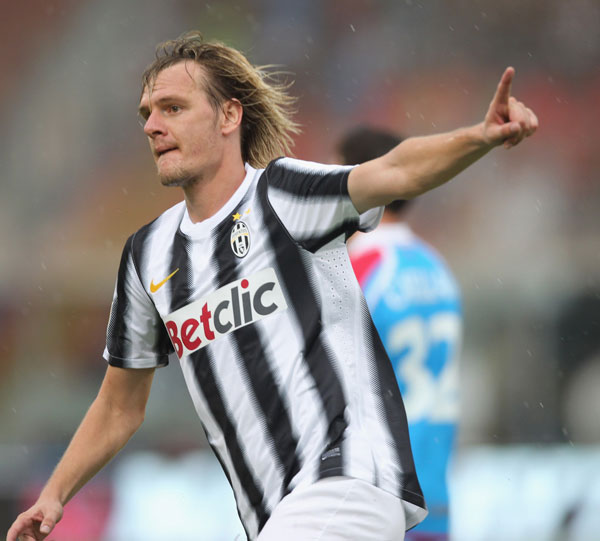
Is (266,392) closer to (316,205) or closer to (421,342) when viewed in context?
(316,205)

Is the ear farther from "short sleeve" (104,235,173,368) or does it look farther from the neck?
"short sleeve" (104,235,173,368)

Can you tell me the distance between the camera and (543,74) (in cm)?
1061

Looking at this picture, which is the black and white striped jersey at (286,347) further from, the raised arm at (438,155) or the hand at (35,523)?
the hand at (35,523)

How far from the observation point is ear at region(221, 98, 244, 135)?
10.3 ft

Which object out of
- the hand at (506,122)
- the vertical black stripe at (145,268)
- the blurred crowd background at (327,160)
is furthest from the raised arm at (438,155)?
the blurred crowd background at (327,160)

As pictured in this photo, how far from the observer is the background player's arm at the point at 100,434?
3102mm

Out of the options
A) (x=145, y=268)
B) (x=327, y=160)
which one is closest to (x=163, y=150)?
(x=145, y=268)

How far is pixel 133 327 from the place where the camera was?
10.5 ft

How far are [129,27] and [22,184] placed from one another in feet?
6.79

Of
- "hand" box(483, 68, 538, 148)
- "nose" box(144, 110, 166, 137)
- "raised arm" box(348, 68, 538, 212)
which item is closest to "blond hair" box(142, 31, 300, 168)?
"nose" box(144, 110, 166, 137)

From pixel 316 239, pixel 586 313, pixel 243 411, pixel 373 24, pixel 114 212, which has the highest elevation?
pixel 373 24

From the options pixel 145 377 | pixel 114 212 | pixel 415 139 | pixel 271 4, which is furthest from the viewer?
pixel 271 4

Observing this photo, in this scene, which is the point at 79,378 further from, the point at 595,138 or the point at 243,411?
the point at 243,411

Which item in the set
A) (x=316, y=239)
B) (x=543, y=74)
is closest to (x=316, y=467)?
(x=316, y=239)
